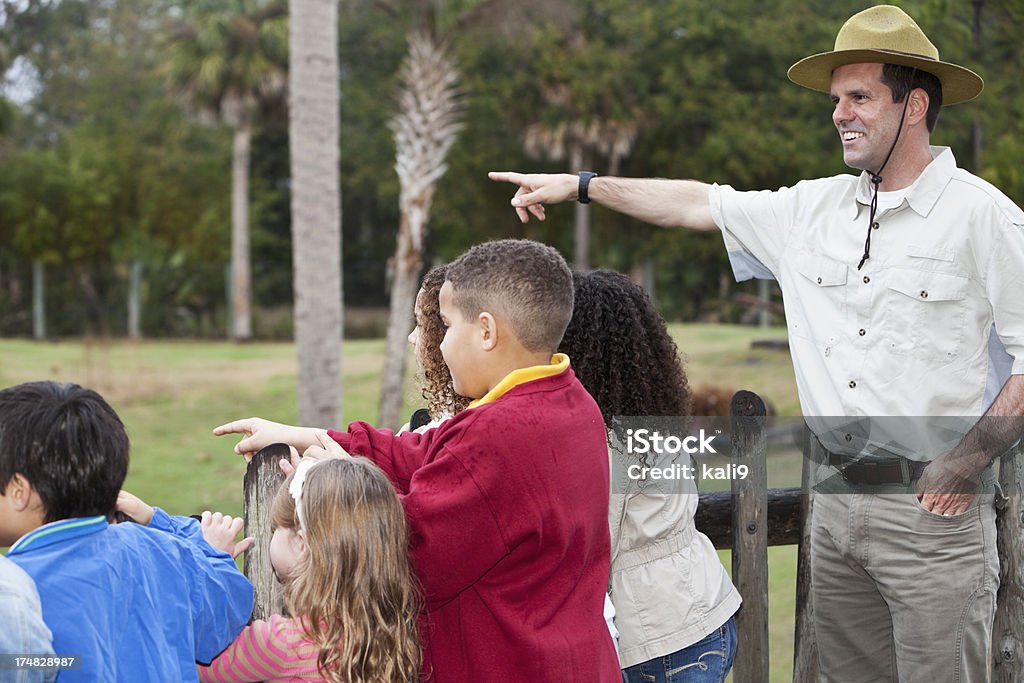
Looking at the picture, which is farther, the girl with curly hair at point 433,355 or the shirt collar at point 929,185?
the shirt collar at point 929,185

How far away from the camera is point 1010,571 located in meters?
3.18

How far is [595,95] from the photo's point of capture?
25.3 meters

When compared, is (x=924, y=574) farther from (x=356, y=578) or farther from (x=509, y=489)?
(x=356, y=578)

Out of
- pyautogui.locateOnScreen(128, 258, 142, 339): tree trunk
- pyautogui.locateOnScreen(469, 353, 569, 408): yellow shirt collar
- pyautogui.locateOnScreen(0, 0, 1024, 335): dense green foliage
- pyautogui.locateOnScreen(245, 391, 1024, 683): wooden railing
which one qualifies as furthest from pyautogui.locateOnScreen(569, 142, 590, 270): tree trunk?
pyautogui.locateOnScreen(469, 353, 569, 408): yellow shirt collar

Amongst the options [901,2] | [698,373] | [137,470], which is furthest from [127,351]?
[901,2]

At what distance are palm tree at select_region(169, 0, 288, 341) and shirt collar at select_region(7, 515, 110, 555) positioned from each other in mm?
20111

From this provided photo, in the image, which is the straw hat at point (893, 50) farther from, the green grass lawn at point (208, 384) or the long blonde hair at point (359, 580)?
the green grass lawn at point (208, 384)

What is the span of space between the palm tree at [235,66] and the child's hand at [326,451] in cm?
1992

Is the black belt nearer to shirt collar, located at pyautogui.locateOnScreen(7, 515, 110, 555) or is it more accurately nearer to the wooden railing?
the wooden railing

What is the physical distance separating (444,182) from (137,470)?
17796mm

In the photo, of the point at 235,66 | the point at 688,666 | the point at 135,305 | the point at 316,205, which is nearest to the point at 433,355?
the point at 688,666

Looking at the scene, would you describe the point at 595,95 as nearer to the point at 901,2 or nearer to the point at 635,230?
the point at 635,230

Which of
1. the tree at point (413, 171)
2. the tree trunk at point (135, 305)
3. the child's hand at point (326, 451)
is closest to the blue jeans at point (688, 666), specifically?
the child's hand at point (326, 451)

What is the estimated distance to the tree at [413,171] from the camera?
1360cm
